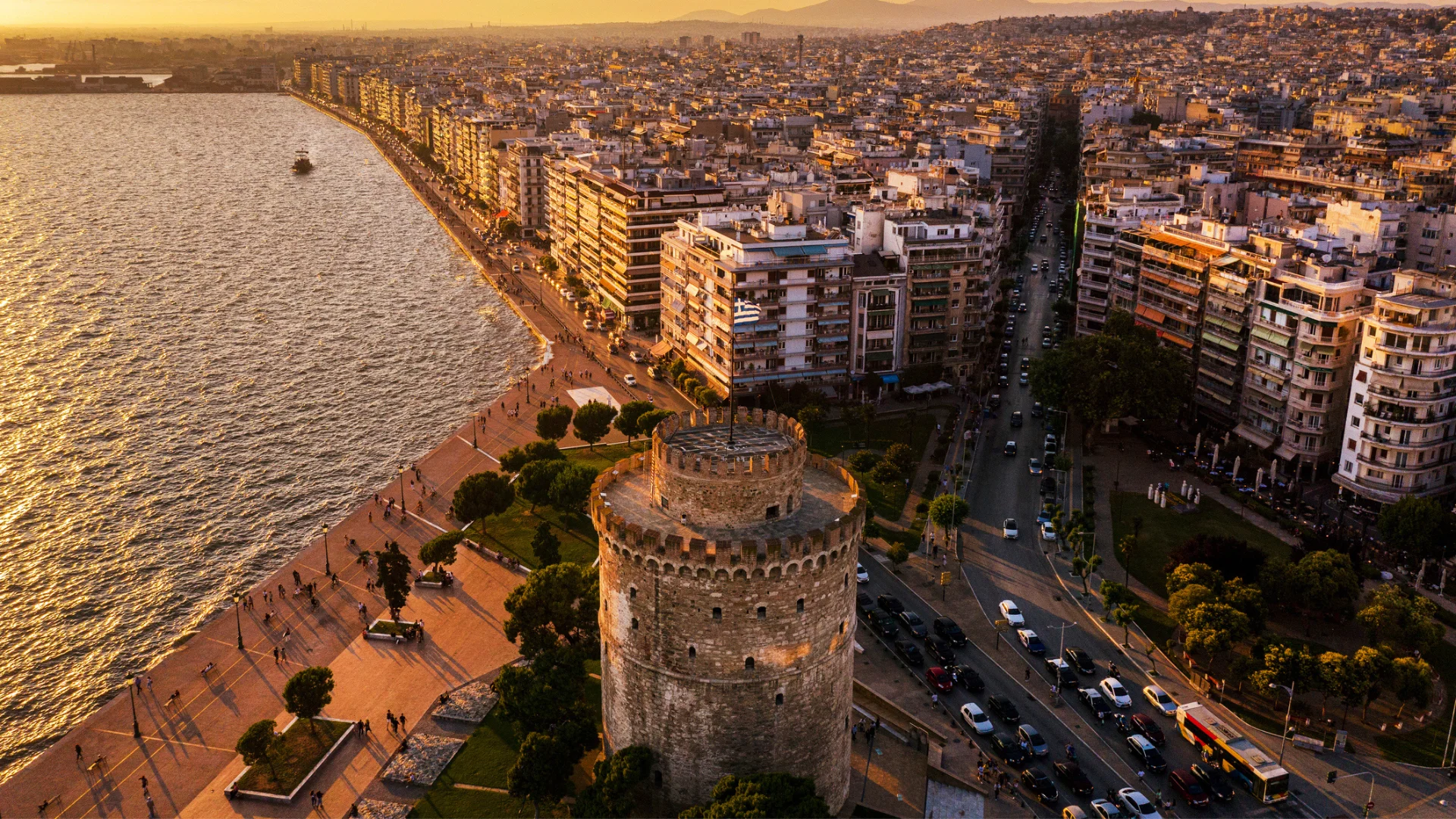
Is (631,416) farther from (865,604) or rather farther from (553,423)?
(865,604)

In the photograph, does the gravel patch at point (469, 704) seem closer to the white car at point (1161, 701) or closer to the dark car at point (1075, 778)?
the dark car at point (1075, 778)

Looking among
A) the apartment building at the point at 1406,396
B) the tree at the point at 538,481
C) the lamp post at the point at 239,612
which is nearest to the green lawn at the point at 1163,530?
the apartment building at the point at 1406,396

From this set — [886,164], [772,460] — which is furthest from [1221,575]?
[886,164]

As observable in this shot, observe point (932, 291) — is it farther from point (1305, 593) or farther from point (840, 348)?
point (1305, 593)

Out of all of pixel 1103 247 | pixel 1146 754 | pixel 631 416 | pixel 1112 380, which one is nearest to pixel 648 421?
pixel 631 416

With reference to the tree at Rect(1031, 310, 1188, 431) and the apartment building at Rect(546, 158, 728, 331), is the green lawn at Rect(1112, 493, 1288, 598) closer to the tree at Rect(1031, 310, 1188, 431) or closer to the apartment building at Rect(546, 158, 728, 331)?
the tree at Rect(1031, 310, 1188, 431)

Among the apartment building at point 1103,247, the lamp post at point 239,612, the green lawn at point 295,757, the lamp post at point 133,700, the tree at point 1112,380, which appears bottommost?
the lamp post at point 133,700
